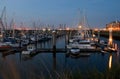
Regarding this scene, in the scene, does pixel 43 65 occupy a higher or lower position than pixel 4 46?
higher

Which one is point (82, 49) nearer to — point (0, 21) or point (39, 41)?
point (0, 21)

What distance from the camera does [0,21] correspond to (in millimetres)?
61281

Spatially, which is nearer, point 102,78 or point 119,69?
point 102,78

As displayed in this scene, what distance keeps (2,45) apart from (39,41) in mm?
27910

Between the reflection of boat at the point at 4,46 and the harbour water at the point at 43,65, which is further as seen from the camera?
the reflection of boat at the point at 4,46

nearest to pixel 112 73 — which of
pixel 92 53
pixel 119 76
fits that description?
pixel 119 76

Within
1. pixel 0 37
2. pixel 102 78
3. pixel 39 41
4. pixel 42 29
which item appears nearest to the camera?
pixel 102 78

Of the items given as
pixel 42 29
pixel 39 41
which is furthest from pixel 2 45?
pixel 42 29

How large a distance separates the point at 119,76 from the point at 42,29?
107 metres

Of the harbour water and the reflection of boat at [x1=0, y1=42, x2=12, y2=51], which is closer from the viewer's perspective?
the harbour water

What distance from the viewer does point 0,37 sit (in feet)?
191

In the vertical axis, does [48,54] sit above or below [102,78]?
below

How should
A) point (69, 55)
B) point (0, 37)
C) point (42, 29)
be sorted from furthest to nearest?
1. point (42, 29)
2. point (0, 37)
3. point (69, 55)

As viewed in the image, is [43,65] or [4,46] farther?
[4,46]
